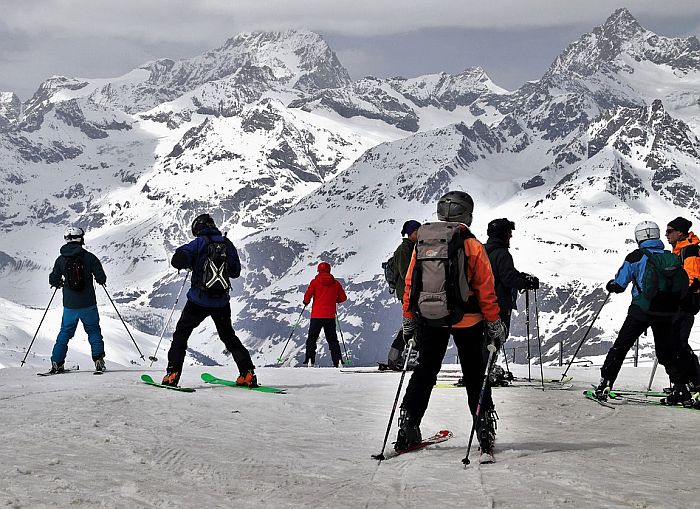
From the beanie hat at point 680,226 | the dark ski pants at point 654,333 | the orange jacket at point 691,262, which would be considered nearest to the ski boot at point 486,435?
the dark ski pants at point 654,333

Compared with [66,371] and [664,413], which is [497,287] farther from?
[66,371]

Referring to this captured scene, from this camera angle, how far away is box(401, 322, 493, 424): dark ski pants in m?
7.04

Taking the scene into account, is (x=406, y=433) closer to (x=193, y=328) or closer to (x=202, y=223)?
(x=193, y=328)

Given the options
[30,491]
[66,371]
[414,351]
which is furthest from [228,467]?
[66,371]

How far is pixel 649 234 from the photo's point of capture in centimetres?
1038

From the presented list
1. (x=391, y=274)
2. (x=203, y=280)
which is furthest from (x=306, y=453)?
(x=391, y=274)

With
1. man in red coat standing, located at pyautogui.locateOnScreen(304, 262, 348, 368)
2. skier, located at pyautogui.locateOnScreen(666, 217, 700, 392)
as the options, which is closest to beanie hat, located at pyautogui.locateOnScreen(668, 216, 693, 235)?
skier, located at pyautogui.locateOnScreen(666, 217, 700, 392)

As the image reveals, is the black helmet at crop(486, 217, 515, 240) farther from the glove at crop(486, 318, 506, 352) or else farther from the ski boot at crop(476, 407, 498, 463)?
the ski boot at crop(476, 407, 498, 463)

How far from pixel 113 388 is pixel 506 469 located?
20.6 ft

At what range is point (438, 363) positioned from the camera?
7.10 meters

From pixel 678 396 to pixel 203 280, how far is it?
6.54 metres

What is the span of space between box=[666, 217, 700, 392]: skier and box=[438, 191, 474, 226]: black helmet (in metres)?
4.55

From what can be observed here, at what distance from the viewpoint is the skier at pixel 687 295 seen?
10.6 meters

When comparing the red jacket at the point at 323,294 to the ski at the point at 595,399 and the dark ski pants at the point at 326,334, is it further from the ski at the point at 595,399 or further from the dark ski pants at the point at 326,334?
the ski at the point at 595,399
